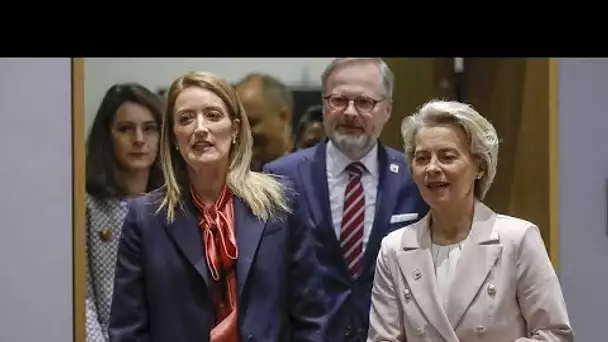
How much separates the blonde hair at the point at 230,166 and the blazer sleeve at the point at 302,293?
76mm

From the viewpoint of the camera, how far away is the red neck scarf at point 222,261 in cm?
205

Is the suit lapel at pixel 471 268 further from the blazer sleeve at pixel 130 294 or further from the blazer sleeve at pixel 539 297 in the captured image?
the blazer sleeve at pixel 130 294

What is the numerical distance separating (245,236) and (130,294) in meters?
0.30

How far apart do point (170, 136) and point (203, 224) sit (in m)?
0.23

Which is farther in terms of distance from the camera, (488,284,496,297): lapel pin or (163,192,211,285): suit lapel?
(163,192,211,285): suit lapel

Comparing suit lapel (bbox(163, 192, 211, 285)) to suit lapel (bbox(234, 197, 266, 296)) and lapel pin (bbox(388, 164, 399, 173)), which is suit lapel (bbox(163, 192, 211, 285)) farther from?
lapel pin (bbox(388, 164, 399, 173))

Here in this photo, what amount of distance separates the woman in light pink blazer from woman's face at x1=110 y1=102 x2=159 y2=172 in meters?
1.03

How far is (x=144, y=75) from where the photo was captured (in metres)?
2.96

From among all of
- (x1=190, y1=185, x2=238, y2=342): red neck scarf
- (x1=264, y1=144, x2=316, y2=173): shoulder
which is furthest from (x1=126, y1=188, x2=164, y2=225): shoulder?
(x1=264, y1=144, x2=316, y2=173): shoulder

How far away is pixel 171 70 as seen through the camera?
3.04 m

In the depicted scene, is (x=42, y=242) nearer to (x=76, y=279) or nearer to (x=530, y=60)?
(x=76, y=279)

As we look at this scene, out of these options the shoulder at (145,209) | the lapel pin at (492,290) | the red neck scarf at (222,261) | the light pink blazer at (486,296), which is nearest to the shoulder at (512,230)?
the light pink blazer at (486,296)

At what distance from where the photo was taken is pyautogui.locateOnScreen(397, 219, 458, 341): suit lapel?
6.31ft
